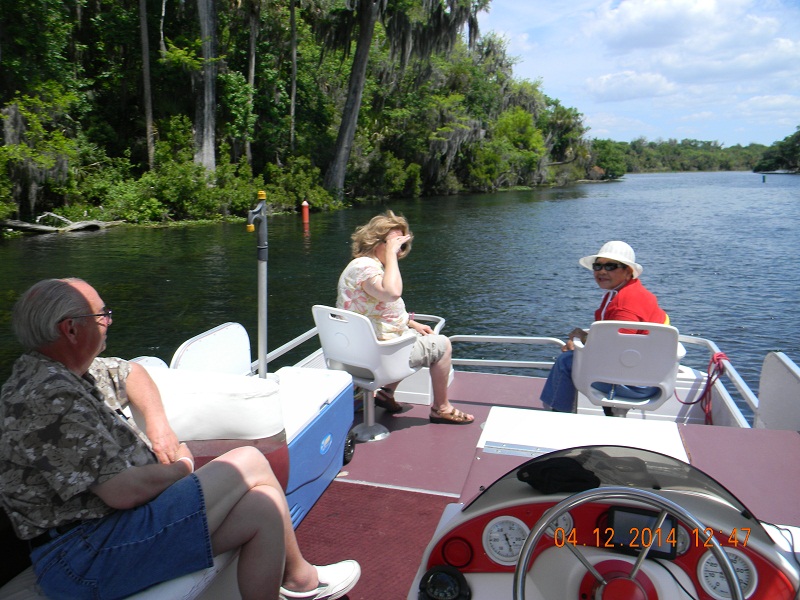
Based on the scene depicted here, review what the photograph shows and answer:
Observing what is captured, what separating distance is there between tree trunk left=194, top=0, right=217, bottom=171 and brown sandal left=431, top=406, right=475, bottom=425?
22.7 m

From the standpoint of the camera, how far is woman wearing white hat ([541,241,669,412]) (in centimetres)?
371

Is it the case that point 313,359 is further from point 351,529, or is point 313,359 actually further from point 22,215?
point 22,215

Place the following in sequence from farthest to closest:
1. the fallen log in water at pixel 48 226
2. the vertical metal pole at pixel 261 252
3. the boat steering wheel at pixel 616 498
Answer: the fallen log in water at pixel 48 226, the vertical metal pole at pixel 261 252, the boat steering wheel at pixel 616 498

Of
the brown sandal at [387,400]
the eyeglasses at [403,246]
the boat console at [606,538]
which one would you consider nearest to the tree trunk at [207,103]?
the brown sandal at [387,400]

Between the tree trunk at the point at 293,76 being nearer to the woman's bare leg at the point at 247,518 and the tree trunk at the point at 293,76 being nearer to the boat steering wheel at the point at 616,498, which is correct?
the woman's bare leg at the point at 247,518

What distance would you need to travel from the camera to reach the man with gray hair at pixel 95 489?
180cm

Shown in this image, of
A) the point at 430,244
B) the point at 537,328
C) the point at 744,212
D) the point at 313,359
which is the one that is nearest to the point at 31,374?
the point at 313,359

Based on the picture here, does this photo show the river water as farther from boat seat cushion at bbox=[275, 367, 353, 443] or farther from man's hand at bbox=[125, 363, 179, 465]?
man's hand at bbox=[125, 363, 179, 465]

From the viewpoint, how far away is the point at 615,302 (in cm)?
373

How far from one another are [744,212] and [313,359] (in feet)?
103

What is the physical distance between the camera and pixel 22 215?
67.0ft

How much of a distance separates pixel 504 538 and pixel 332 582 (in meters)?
0.85

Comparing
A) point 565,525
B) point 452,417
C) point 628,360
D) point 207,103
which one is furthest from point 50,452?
point 207,103

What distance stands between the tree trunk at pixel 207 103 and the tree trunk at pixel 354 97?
5329 mm
